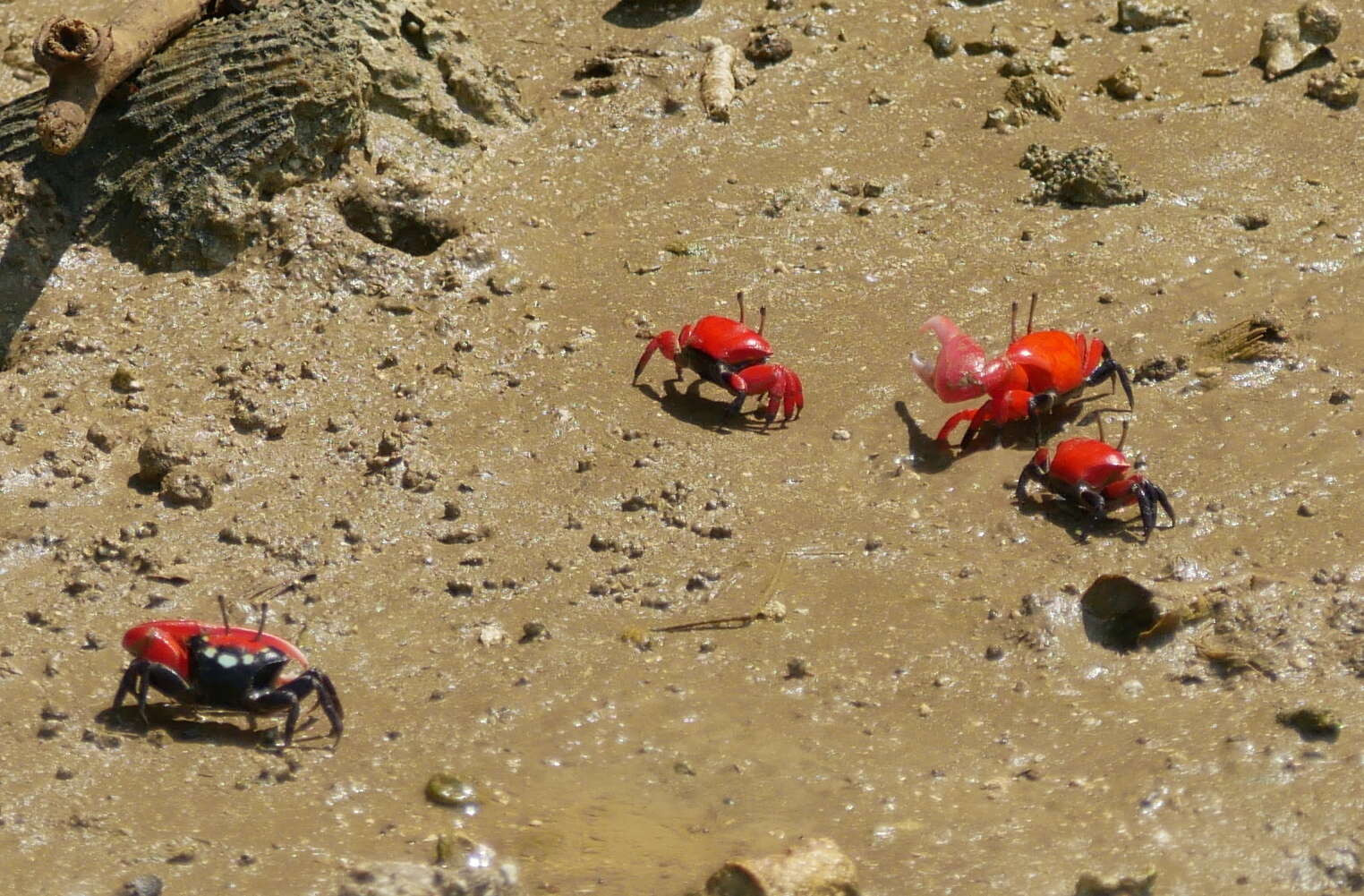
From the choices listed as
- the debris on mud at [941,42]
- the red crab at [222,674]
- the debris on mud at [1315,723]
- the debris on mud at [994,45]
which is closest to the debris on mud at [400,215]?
the red crab at [222,674]

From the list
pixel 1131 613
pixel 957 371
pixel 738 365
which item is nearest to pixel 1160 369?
pixel 957 371

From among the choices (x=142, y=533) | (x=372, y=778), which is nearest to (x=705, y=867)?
(x=372, y=778)

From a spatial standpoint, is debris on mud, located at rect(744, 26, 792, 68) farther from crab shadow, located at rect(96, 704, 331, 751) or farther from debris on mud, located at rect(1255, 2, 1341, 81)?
crab shadow, located at rect(96, 704, 331, 751)

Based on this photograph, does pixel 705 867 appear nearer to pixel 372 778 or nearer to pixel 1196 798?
pixel 372 778

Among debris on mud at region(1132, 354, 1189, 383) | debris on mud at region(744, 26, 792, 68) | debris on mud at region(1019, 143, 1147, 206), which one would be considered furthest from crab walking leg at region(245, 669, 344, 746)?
debris on mud at region(744, 26, 792, 68)

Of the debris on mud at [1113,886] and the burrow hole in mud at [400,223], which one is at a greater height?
the burrow hole in mud at [400,223]

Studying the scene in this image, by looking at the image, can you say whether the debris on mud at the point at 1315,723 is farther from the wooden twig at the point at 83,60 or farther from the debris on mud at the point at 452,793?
the wooden twig at the point at 83,60

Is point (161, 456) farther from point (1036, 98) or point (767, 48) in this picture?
point (1036, 98)

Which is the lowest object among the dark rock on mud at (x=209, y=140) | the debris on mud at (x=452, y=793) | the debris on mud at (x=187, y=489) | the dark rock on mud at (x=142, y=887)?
the debris on mud at (x=452, y=793)
